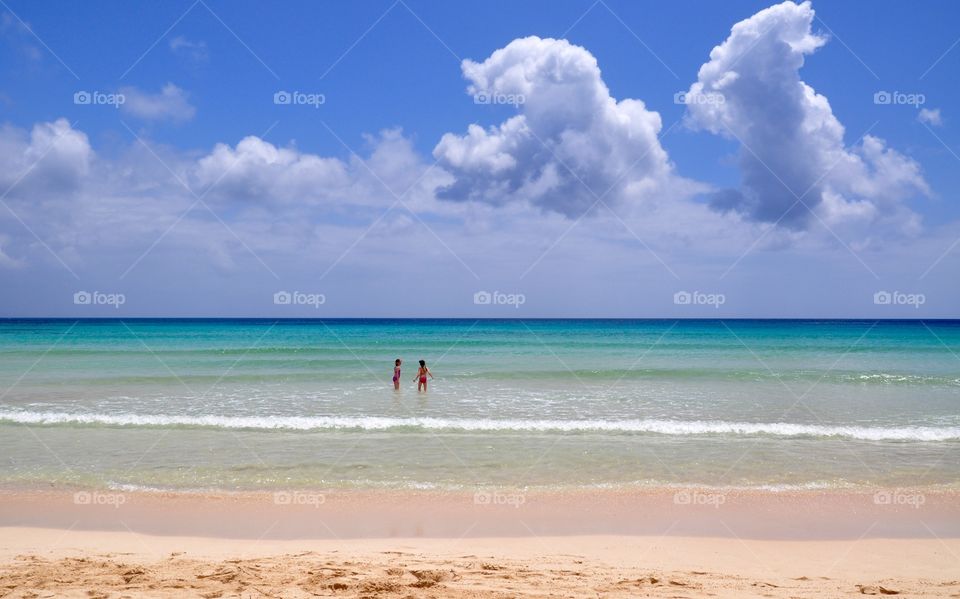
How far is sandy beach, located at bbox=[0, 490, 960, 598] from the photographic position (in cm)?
521

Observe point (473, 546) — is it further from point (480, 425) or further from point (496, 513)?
point (480, 425)

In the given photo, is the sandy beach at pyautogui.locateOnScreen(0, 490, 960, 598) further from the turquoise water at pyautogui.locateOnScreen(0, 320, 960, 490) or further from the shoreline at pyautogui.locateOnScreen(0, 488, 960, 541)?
the turquoise water at pyautogui.locateOnScreen(0, 320, 960, 490)

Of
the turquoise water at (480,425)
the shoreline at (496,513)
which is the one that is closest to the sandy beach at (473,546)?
the shoreline at (496,513)

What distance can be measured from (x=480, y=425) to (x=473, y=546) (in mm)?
7403

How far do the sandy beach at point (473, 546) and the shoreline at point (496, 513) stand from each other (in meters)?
0.03

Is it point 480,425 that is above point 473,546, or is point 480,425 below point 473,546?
above

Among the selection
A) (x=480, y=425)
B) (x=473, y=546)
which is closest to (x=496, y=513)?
(x=473, y=546)

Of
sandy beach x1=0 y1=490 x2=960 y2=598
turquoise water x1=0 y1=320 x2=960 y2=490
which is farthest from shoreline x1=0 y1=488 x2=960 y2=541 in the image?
turquoise water x1=0 y1=320 x2=960 y2=490

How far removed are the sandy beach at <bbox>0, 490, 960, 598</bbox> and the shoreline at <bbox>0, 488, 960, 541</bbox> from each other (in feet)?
0.11

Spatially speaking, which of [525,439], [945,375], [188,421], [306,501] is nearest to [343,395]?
[188,421]

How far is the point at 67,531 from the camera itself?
694 centimetres

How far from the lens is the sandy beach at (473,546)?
5207 mm

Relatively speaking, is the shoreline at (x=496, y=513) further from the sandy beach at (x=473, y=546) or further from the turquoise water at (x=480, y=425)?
the turquoise water at (x=480, y=425)

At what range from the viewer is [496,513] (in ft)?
25.1
